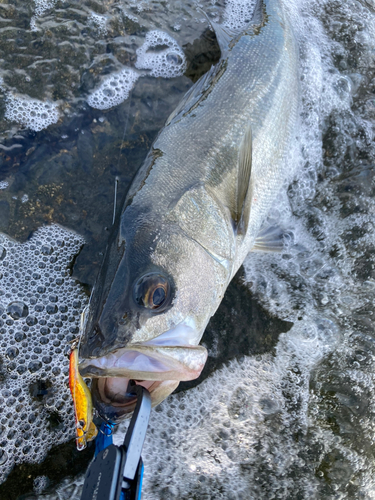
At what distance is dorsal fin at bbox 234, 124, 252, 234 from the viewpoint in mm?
2164

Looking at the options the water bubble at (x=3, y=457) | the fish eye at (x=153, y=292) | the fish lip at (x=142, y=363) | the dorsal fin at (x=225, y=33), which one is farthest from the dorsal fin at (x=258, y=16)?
the water bubble at (x=3, y=457)

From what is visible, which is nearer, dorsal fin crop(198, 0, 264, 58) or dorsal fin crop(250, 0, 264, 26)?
dorsal fin crop(198, 0, 264, 58)

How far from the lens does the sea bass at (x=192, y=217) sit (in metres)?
1.58

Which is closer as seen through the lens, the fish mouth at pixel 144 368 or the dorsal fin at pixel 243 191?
the fish mouth at pixel 144 368

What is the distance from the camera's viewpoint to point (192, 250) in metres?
1.87

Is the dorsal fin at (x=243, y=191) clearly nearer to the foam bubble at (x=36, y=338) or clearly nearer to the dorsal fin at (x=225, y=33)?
the dorsal fin at (x=225, y=33)

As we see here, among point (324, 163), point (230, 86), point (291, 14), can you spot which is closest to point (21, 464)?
point (230, 86)

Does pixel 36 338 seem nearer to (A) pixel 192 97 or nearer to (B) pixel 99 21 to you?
(A) pixel 192 97

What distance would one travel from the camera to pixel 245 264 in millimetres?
2826

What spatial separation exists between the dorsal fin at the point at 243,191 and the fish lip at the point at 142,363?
0.95 meters

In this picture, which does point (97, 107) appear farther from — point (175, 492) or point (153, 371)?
point (175, 492)

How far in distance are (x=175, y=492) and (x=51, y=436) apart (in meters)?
1.00

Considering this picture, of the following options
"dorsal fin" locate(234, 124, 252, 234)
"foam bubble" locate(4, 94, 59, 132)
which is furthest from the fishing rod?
"foam bubble" locate(4, 94, 59, 132)

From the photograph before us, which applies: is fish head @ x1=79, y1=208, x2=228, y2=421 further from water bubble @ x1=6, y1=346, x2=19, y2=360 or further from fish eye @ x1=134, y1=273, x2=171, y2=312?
water bubble @ x1=6, y1=346, x2=19, y2=360
